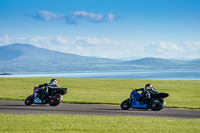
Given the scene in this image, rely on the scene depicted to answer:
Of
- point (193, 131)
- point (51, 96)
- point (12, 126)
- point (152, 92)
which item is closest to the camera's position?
point (193, 131)

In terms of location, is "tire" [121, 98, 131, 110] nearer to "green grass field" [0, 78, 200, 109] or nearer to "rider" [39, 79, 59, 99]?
"green grass field" [0, 78, 200, 109]

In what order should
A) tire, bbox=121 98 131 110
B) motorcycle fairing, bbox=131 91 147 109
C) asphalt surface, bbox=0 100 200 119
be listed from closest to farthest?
asphalt surface, bbox=0 100 200 119, motorcycle fairing, bbox=131 91 147 109, tire, bbox=121 98 131 110

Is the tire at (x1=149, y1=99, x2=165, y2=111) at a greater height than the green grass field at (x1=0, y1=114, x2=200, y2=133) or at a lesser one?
greater

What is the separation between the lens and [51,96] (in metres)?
20.0

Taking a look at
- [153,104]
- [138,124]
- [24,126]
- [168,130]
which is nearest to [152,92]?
[153,104]

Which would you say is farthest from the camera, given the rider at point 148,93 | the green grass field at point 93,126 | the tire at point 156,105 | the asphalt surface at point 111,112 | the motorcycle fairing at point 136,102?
the motorcycle fairing at point 136,102

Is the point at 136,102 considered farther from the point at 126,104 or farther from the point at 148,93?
the point at 148,93

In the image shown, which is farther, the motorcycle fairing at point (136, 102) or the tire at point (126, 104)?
the tire at point (126, 104)

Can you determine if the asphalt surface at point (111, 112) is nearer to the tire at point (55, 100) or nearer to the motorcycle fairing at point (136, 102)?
the motorcycle fairing at point (136, 102)

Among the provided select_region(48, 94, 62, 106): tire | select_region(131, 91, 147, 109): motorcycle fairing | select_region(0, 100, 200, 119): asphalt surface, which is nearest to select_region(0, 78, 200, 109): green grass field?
select_region(0, 100, 200, 119): asphalt surface

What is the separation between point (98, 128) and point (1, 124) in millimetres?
3768

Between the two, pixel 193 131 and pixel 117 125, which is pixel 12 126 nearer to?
pixel 117 125

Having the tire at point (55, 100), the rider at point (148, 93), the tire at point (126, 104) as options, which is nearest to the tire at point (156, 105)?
the rider at point (148, 93)

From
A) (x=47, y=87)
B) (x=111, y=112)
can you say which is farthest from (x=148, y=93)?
(x=47, y=87)
